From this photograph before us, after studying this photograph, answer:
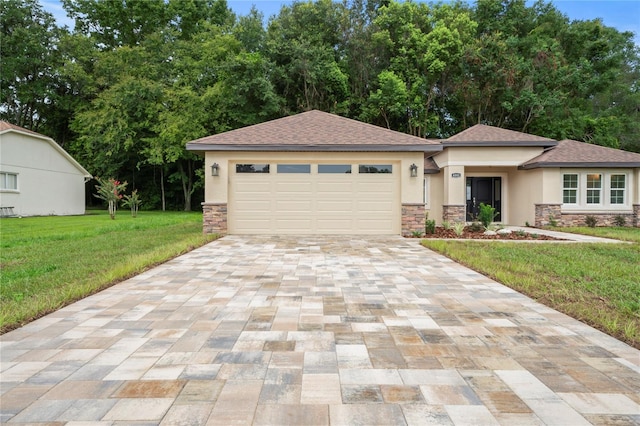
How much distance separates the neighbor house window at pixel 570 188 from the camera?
542 inches

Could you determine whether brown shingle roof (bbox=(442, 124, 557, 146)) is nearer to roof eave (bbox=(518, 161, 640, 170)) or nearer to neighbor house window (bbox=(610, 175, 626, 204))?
roof eave (bbox=(518, 161, 640, 170))

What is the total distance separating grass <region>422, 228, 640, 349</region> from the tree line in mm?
13366

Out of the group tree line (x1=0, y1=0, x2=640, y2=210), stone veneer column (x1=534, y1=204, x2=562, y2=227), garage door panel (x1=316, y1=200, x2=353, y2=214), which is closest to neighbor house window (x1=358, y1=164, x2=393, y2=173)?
garage door panel (x1=316, y1=200, x2=353, y2=214)

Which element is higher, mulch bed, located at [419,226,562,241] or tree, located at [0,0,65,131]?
tree, located at [0,0,65,131]

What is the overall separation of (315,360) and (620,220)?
1544 cm

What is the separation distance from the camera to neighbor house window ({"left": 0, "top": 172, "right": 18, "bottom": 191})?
16703 mm

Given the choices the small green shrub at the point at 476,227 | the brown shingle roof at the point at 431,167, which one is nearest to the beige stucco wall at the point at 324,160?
the small green shrub at the point at 476,227

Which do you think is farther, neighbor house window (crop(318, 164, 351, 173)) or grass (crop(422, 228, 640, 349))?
neighbor house window (crop(318, 164, 351, 173))

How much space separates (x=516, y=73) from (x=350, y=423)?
21.5 meters

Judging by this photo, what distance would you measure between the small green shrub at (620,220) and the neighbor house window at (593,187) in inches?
33.4

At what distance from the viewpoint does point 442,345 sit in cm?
295

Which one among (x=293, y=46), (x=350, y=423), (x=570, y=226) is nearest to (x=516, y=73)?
(x=570, y=226)

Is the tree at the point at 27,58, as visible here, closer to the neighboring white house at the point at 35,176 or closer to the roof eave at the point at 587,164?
the neighboring white house at the point at 35,176

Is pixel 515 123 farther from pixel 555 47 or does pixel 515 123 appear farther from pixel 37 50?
pixel 37 50
